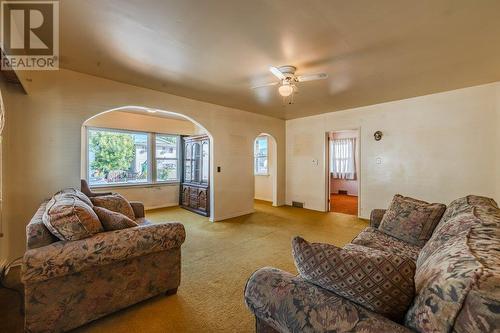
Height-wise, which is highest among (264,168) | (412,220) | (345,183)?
(264,168)

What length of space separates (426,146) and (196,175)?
489cm

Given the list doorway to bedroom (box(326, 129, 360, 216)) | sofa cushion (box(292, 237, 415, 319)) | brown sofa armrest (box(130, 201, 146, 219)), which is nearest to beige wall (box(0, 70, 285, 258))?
brown sofa armrest (box(130, 201, 146, 219))

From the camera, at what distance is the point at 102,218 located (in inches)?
76.9

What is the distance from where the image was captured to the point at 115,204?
291 centimetres

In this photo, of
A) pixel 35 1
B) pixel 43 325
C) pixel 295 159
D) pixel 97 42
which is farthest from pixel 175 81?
pixel 295 159

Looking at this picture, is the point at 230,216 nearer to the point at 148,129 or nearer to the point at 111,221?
the point at 148,129

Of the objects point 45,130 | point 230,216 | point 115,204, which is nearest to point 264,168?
point 230,216

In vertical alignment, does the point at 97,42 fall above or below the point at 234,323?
above

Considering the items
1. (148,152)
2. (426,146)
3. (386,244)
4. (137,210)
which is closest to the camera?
(386,244)

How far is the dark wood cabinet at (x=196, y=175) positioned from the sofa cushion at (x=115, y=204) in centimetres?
223

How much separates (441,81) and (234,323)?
167 inches

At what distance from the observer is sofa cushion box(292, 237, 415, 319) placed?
893 mm

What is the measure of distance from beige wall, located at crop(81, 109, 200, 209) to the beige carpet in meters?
0.52

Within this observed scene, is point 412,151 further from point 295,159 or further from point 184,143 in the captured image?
Answer: point 184,143
